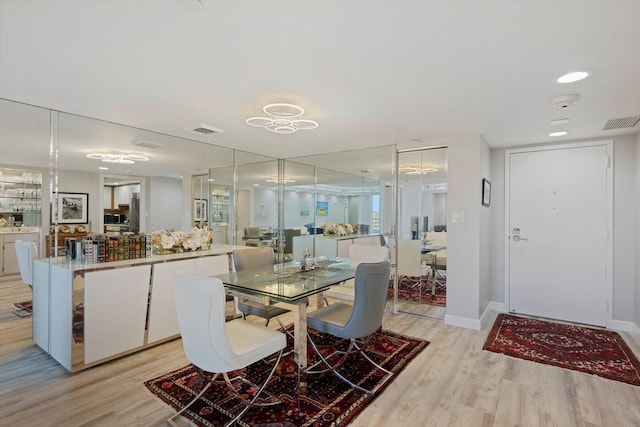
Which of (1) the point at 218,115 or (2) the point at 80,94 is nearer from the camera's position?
(2) the point at 80,94

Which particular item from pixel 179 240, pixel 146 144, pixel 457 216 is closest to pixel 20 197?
pixel 146 144

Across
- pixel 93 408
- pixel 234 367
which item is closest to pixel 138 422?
pixel 93 408

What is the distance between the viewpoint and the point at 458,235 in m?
3.84

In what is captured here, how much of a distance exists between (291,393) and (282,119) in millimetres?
2210

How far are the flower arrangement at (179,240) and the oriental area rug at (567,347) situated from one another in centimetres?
329

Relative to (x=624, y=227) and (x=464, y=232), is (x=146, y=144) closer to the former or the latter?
(x=464, y=232)

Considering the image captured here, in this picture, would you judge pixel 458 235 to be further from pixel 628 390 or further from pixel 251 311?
pixel 251 311

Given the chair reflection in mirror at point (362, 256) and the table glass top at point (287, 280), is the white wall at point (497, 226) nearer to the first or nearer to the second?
the chair reflection in mirror at point (362, 256)

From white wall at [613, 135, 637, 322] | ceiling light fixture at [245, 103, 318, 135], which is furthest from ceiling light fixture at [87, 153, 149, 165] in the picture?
white wall at [613, 135, 637, 322]

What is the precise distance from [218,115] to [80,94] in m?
1.07

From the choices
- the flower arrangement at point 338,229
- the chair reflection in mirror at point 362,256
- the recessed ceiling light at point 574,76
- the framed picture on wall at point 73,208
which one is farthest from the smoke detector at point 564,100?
the framed picture on wall at point 73,208

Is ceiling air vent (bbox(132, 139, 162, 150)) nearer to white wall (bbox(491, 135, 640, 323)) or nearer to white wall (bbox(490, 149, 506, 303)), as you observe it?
white wall (bbox(490, 149, 506, 303))

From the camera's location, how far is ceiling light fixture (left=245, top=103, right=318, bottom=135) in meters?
2.60

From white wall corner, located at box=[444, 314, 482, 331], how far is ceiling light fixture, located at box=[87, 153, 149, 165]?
4.17 metres
